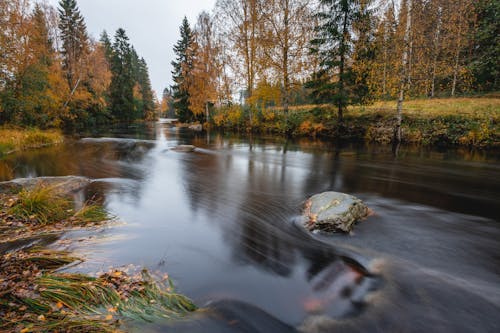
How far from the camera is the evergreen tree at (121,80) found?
152ft

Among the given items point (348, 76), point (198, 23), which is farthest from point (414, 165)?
point (198, 23)

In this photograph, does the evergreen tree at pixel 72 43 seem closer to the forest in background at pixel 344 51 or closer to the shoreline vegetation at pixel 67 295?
the forest in background at pixel 344 51

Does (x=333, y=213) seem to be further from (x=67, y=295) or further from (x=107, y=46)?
(x=107, y=46)

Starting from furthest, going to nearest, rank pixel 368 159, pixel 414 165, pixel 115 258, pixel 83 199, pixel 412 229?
1. pixel 368 159
2. pixel 414 165
3. pixel 83 199
4. pixel 412 229
5. pixel 115 258

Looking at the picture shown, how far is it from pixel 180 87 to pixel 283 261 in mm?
37434

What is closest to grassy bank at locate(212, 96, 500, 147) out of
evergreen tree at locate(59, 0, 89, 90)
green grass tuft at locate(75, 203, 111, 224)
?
green grass tuft at locate(75, 203, 111, 224)

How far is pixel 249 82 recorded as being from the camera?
79.7ft

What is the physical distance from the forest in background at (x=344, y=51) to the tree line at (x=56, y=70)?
45.2 feet

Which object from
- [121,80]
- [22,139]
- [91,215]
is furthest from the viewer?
[121,80]

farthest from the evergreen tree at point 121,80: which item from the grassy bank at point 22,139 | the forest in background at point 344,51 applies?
the grassy bank at point 22,139

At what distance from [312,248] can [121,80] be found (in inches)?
2062

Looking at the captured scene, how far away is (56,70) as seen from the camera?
2503cm

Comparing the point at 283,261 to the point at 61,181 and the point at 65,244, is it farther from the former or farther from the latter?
the point at 61,181

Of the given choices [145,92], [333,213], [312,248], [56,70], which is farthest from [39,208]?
[145,92]
